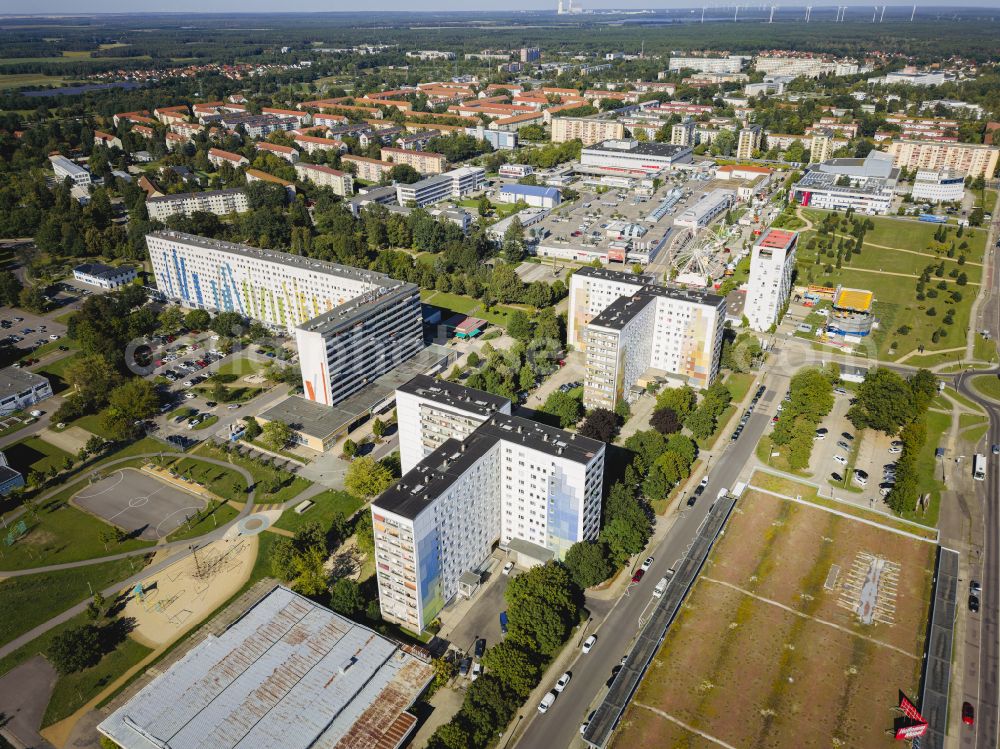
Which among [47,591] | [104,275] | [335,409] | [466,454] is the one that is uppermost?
[466,454]

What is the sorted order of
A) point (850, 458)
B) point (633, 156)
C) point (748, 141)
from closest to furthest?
point (850, 458) → point (633, 156) → point (748, 141)

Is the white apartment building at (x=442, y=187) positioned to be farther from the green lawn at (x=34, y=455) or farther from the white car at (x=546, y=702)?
the white car at (x=546, y=702)

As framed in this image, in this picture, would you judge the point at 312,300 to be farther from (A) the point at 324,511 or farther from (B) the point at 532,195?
(B) the point at 532,195

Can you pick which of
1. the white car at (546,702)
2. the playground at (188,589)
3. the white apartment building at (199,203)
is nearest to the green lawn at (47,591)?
the playground at (188,589)

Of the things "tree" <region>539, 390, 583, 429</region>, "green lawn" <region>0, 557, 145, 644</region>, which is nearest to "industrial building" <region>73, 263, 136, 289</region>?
"green lawn" <region>0, 557, 145, 644</region>

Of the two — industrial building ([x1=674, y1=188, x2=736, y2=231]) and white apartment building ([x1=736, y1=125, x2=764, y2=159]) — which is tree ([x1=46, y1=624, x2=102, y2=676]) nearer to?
industrial building ([x1=674, y1=188, x2=736, y2=231])

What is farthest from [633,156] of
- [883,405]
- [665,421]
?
[665,421]
